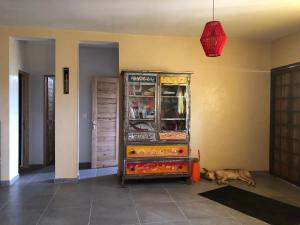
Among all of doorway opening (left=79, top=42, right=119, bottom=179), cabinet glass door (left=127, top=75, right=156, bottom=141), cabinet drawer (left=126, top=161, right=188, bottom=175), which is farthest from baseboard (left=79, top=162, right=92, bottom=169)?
cabinet glass door (left=127, top=75, right=156, bottom=141)

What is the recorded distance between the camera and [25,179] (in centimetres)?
496

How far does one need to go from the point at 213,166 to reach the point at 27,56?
451 cm

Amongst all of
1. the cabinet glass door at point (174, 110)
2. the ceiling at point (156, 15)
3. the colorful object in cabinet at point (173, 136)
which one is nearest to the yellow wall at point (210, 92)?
the ceiling at point (156, 15)

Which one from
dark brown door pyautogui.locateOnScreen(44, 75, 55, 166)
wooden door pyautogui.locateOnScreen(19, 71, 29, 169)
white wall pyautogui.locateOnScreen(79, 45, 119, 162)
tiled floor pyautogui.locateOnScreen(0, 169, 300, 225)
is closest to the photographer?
tiled floor pyautogui.locateOnScreen(0, 169, 300, 225)

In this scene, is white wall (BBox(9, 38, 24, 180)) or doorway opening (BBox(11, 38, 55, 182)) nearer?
white wall (BBox(9, 38, 24, 180))

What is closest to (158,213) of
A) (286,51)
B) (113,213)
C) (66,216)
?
(113,213)

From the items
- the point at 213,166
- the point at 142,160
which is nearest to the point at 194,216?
the point at 142,160

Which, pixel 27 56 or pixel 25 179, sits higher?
pixel 27 56

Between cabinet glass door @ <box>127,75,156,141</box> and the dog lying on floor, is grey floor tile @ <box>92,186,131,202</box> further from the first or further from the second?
the dog lying on floor

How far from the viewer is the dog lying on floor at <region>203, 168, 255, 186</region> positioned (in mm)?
4918

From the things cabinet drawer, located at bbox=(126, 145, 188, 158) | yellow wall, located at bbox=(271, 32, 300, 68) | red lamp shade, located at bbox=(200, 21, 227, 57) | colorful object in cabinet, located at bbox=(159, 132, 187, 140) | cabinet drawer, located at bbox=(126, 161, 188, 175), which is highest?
yellow wall, located at bbox=(271, 32, 300, 68)

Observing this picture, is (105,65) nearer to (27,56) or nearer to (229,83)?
(27,56)

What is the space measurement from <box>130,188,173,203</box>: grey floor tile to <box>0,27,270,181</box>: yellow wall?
123cm

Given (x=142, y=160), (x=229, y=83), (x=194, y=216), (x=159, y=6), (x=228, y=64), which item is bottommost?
(x=194, y=216)
